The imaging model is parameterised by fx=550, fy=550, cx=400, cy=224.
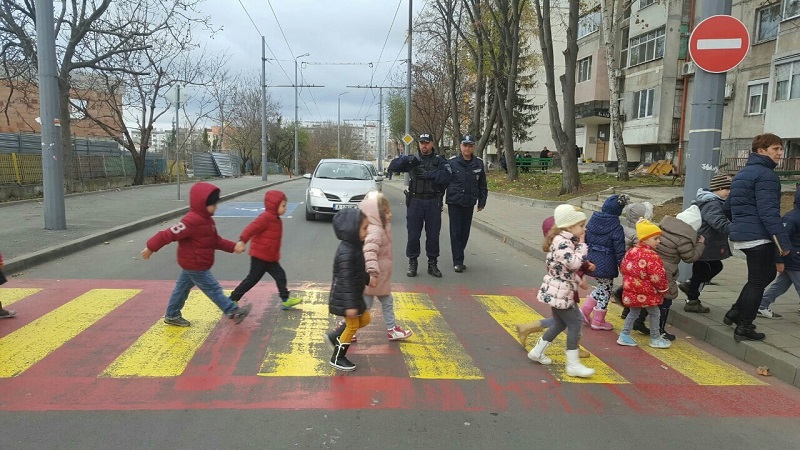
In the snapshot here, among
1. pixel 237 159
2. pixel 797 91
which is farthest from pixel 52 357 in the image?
pixel 237 159

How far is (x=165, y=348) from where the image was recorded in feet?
15.5

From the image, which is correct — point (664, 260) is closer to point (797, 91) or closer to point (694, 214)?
point (694, 214)

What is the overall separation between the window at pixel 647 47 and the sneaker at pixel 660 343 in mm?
28729

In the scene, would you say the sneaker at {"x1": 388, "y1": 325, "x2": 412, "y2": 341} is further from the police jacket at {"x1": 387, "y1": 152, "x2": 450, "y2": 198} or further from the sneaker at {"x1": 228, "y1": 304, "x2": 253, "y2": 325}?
the police jacket at {"x1": 387, "y1": 152, "x2": 450, "y2": 198}

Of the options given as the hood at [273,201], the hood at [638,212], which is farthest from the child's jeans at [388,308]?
the hood at [638,212]

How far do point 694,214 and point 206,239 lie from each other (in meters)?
4.83

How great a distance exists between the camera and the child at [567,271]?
14.1ft

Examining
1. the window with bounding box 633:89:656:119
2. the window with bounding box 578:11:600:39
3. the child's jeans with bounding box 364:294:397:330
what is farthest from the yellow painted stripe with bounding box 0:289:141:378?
the window with bounding box 578:11:600:39

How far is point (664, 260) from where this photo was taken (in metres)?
5.18

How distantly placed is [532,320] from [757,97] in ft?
77.3

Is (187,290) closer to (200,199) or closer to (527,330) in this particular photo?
(200,199)

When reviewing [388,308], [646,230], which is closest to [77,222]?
[388,308]

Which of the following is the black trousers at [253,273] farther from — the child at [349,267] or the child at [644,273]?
the child at [644,273]

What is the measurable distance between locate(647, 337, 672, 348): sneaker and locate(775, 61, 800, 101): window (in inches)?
799
